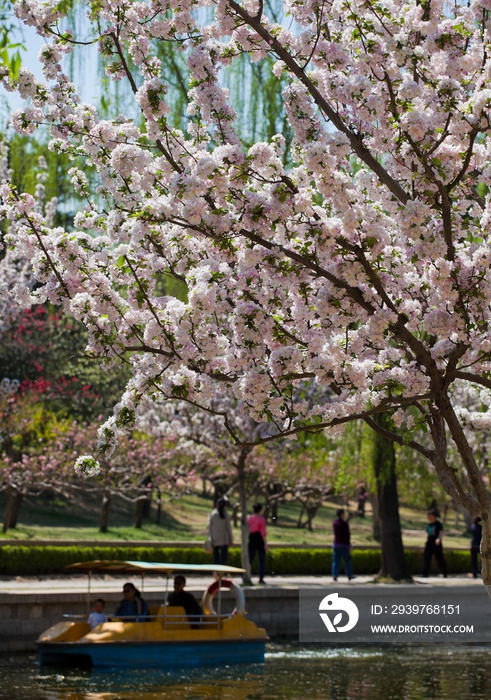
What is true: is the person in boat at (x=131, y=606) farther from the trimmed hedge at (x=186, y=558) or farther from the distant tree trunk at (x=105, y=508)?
the distant tree trunk at (x=105, y=508)

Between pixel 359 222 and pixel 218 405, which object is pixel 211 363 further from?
pixel 218 405

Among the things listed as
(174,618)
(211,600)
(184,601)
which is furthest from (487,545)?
(211,600)

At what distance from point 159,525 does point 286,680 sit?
74.3 feet

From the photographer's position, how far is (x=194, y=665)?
14.2 m

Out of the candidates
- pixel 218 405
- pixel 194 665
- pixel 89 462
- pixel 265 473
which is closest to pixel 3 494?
pixel 265 473

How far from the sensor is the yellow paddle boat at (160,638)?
13.5 meters

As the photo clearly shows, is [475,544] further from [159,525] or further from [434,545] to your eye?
[159,525]

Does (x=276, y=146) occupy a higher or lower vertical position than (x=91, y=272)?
higher

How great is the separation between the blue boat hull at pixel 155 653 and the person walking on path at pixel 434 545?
26.5ft

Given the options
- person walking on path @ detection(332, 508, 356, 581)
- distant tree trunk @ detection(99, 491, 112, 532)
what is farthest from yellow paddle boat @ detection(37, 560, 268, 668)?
distant tree trunk @ detection(99, 491, 112, 532)

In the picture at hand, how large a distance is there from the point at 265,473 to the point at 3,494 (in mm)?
11943

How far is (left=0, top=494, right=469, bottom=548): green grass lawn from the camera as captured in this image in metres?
29.6

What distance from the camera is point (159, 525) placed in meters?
35.5

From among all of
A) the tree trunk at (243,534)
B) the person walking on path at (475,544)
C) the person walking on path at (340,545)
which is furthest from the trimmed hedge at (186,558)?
the tree trunk at (243,534)
